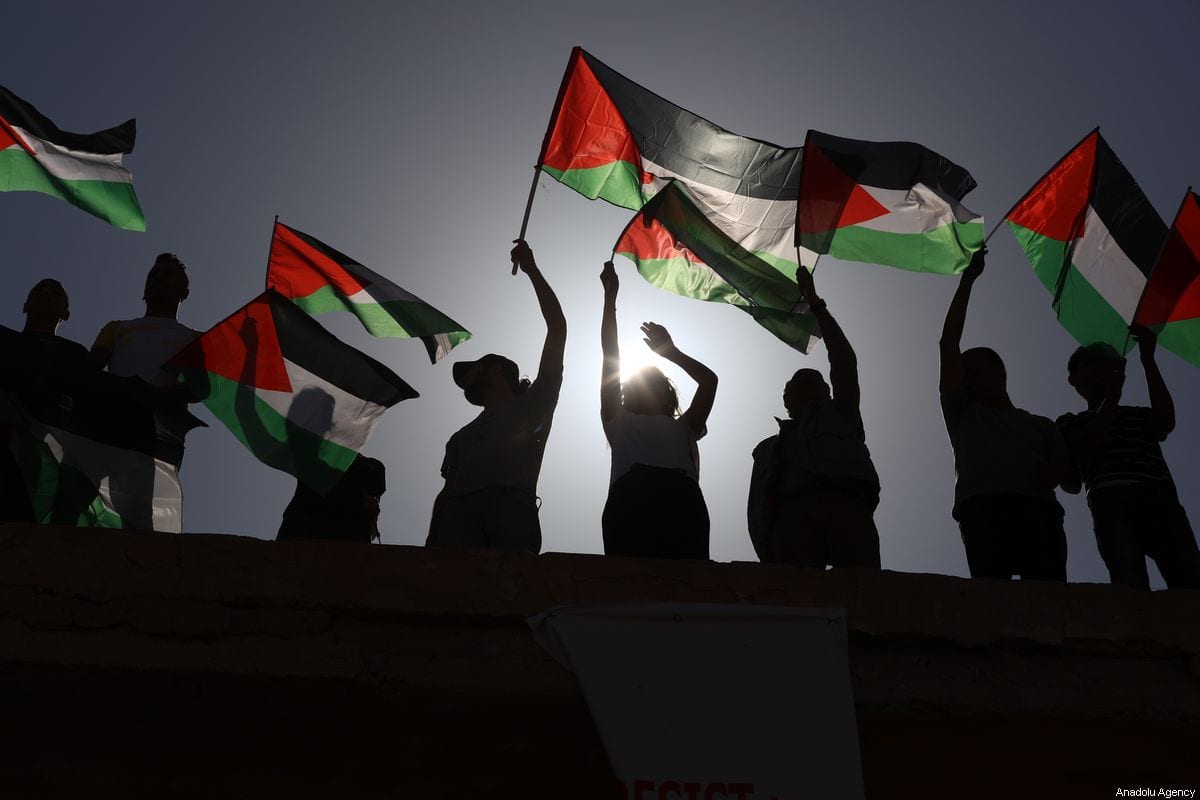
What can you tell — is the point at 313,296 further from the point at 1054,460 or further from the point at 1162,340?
the point at 1162,340

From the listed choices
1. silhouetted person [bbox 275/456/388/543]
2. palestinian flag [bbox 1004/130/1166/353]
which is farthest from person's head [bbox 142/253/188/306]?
palestinian flag [bbox 1004/130/1166/353]

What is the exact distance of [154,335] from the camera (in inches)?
220

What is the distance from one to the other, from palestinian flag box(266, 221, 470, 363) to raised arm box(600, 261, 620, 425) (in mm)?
1110

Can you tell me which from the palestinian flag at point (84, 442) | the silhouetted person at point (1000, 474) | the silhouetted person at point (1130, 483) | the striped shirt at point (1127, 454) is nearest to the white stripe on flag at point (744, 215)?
the silhouetted person at point (1000, 474)

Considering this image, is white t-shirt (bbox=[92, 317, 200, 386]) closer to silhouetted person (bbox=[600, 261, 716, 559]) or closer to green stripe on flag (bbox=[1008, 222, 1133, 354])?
silhouetted person (bbox=[600, 261, 716, 559])

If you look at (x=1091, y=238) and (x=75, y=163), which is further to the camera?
(x=75, y=163)

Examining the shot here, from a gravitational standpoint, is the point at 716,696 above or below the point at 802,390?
below

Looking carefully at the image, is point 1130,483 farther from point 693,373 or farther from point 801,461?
point 693,373

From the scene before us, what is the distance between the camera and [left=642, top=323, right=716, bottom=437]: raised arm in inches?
205

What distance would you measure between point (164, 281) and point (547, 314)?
69.5 inches

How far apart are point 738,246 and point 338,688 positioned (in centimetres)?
374

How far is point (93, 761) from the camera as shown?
3.89 metres

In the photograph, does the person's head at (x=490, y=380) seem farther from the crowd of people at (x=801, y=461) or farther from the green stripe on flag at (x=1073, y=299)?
the green stripe on flag at (x=1073, y=299)

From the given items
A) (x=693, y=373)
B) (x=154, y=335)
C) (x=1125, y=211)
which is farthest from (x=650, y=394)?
(x=1125, y=211)
